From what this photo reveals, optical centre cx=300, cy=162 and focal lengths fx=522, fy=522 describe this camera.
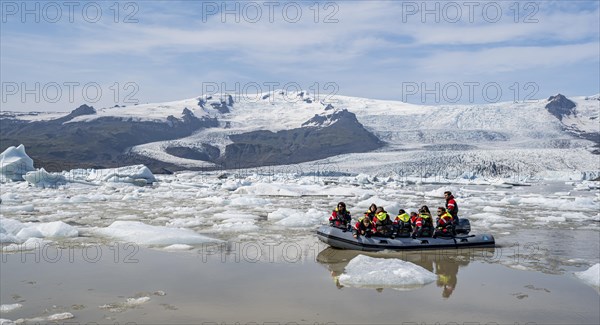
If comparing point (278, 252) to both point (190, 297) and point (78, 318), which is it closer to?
point (190, 297)

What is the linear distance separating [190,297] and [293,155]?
4304 inches

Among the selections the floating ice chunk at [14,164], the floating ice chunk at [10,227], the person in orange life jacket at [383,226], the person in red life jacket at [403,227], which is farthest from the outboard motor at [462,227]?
the floating ice chunk at [14,164]

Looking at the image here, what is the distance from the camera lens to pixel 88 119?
494 feet

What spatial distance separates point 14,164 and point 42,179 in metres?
4.12

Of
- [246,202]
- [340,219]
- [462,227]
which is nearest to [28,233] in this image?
[340,219]

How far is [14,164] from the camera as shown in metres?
34.0

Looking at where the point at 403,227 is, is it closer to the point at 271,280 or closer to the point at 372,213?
the point at 372,213

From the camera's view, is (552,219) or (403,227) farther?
(552,219)

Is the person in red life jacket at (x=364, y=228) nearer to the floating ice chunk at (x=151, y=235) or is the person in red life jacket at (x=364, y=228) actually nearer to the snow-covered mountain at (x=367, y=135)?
the floating ice chunk at (x=151, y=235)

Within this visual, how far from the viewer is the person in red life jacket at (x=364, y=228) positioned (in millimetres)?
10562

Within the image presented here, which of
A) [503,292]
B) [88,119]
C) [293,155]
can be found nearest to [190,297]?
[503,292]

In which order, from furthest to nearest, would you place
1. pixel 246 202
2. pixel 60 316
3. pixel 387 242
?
1. pixel 246 202
2. pixel 387 242
3. pixel 60 316

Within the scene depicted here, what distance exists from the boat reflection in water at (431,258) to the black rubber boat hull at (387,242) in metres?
0.10

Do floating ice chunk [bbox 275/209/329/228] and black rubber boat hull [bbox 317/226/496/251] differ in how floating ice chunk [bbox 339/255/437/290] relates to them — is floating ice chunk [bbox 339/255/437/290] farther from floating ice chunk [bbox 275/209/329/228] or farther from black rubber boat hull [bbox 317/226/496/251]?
floating ice chunk [bbox 275/209/329/228]
